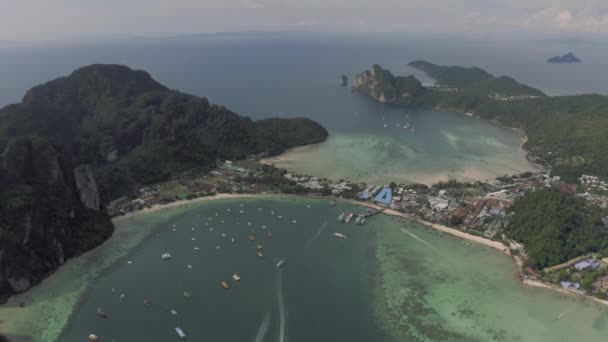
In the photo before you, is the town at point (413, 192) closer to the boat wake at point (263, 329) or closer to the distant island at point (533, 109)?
the distant island at point (533, 109)

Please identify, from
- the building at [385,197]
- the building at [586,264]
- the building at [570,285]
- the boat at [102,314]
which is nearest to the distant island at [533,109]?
the building at [586,264]

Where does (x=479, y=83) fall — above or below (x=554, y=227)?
above

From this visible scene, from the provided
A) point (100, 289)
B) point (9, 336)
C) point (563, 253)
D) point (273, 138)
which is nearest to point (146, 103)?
point (273, 138)

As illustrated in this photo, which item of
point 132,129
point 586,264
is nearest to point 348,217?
point 586,264

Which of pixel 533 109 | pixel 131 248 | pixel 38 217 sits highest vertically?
pixel 533 109

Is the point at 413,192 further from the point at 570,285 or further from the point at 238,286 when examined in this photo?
the point at 238,286

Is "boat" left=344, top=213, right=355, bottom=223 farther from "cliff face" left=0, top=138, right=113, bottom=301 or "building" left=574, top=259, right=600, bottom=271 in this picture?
"cliff face" left=0, top=138, right=113, bottom=301

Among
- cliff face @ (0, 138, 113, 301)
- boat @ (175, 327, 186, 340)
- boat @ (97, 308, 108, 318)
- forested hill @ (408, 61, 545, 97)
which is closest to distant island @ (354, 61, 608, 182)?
forested hill @ (408, 61, 545, 97)
